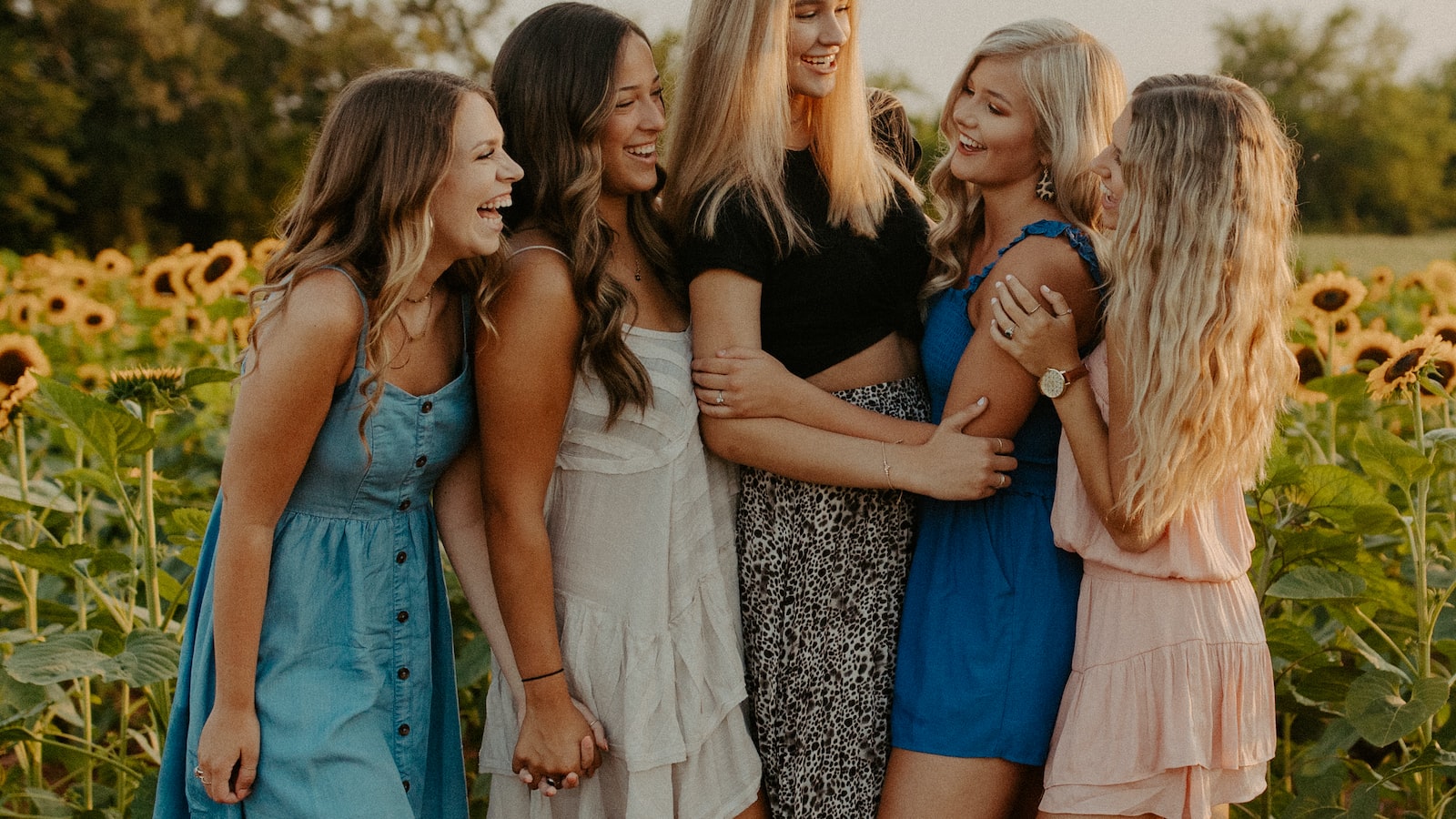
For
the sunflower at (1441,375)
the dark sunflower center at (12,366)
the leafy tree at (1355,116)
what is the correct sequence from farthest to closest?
1. the leafy tree at (1355,116)
2. the dark sunflower center at (12,366)
3. the sunflower at (1441,375)

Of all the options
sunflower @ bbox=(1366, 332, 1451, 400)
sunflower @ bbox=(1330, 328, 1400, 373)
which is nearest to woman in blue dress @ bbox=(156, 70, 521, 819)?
sunflower @ bbox=(1366, 332, 1451, 400)

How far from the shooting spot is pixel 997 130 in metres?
2.48

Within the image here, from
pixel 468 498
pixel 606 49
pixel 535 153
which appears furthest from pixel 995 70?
pixel 468 498

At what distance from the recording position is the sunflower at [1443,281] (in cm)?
491

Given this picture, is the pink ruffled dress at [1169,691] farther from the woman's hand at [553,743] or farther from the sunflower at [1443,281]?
the sunflower at [1443,281]

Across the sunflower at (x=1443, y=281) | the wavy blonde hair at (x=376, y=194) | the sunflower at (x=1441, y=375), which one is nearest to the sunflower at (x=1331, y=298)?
the sunflower at (x=1441, y=375)

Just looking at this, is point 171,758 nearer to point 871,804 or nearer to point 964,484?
point 871,804

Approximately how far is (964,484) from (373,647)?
3.57 feet

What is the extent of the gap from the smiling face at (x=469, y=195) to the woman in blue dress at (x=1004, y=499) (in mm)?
920

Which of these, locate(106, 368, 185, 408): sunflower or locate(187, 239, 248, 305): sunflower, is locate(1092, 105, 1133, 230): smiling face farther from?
locate(187, 239, 248, 305): sunflower

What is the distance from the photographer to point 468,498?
241 centimetres

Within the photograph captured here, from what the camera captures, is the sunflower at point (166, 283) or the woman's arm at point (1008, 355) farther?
the sunflower at point (166, 283)

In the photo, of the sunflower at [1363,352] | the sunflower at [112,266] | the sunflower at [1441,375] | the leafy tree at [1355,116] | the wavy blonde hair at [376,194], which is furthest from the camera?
the leafy tree at [1355,116]

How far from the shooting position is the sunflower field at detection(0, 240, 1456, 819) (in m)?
2.44
